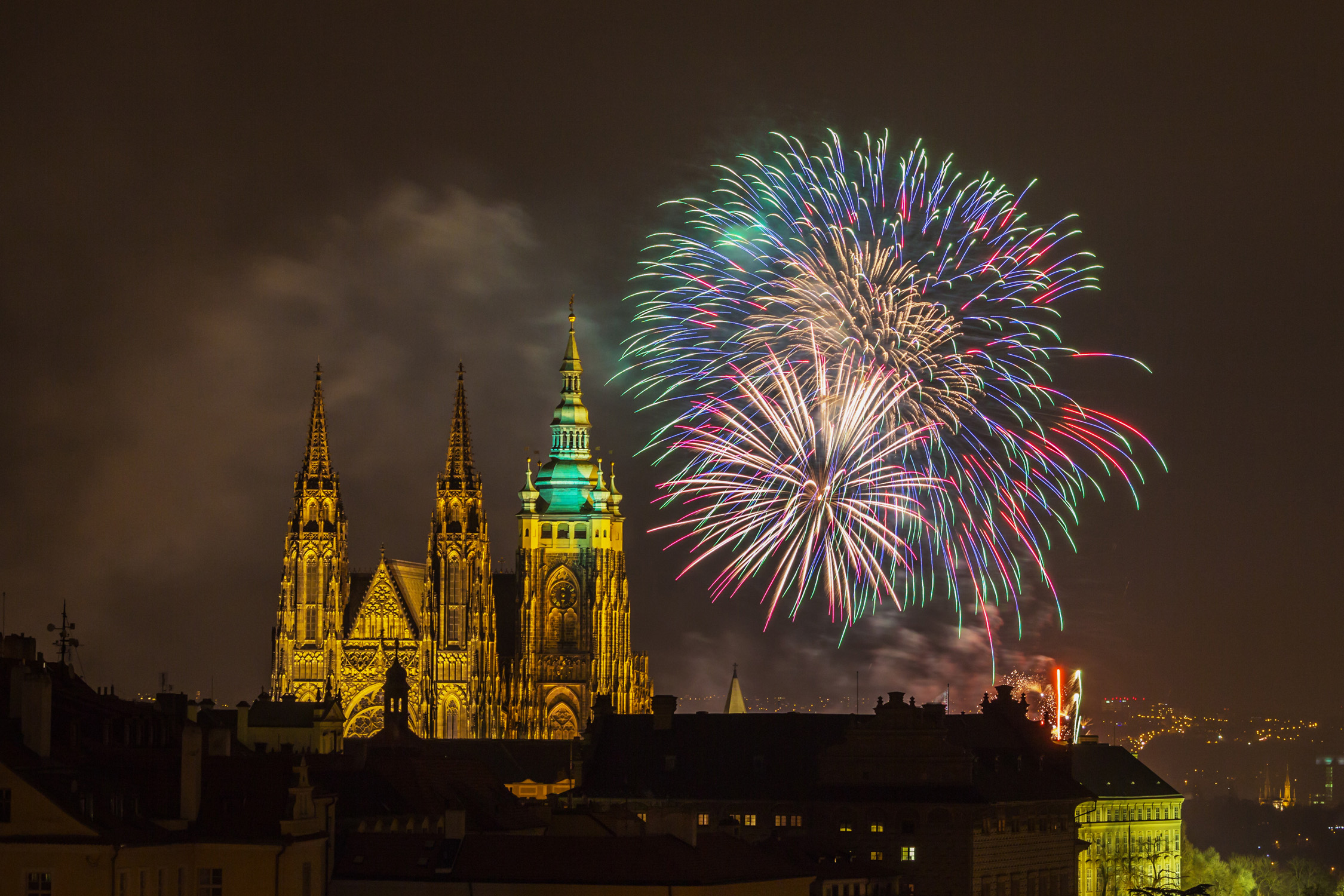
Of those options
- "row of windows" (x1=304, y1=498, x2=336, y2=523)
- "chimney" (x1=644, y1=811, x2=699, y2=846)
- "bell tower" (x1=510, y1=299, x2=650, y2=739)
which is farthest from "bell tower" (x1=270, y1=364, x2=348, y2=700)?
"chimney" (x1=644, y1=811, x2=699, y2=846)

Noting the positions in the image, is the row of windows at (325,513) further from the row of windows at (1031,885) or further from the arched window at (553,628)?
the row of windows at (1031,885)

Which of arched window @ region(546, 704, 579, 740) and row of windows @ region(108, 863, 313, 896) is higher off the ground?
arched window @ region(546, 704, 579, 740)

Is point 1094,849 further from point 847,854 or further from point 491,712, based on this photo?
point 491,712

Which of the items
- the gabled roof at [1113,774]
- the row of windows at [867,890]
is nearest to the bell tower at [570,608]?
the gabled roof at [1113,774]

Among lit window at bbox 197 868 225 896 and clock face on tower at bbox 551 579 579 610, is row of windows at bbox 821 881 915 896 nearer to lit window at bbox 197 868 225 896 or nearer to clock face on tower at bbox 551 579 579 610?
lit window at bbox 197 868 225 896

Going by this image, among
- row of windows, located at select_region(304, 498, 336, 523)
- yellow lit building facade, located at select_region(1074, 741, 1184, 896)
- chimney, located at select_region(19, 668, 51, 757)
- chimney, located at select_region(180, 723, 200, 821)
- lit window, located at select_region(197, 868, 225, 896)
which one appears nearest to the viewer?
lit window, located at select_region(197, 868, 225, 896)
